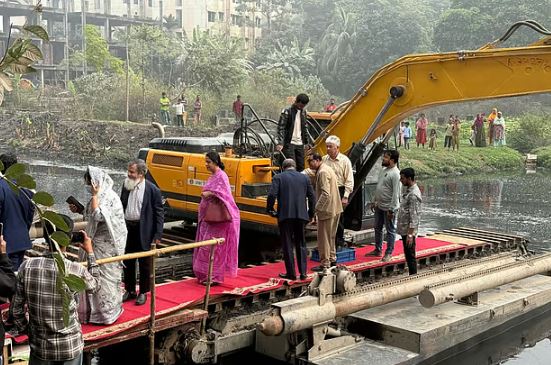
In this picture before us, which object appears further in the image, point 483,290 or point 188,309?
point 483,290

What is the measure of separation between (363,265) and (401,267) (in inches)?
39.0

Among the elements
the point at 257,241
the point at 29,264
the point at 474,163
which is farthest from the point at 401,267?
the point at 474,163

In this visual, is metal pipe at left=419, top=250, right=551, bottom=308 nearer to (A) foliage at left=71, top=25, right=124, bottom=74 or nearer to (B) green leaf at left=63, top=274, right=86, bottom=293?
(B) green leaf at left=63, top=274, right=86, bottom=293

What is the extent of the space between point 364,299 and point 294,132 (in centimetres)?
281

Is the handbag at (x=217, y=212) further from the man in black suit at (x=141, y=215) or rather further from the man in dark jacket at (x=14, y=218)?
the man in dark jacket at (x=14, y=218)

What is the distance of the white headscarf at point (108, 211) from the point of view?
6.45 meters

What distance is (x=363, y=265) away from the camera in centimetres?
973

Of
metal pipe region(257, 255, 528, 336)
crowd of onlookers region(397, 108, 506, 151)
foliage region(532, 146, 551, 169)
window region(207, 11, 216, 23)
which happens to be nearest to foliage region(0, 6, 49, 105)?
metal pipe region(257, 255, 528, 336)

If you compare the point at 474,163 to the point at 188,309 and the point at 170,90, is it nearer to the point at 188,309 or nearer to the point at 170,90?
the point at 170,90

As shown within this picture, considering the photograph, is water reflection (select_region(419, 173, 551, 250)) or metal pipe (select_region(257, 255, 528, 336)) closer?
metal pipe (select_region(257, 255, 528, 336))

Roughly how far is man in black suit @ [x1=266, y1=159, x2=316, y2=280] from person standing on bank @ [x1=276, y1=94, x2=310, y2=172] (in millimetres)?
1283

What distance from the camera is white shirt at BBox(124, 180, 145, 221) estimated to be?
7273 mm

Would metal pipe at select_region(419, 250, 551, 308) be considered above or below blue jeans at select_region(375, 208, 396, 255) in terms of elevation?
below

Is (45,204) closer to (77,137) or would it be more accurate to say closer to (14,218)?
(14,218)
